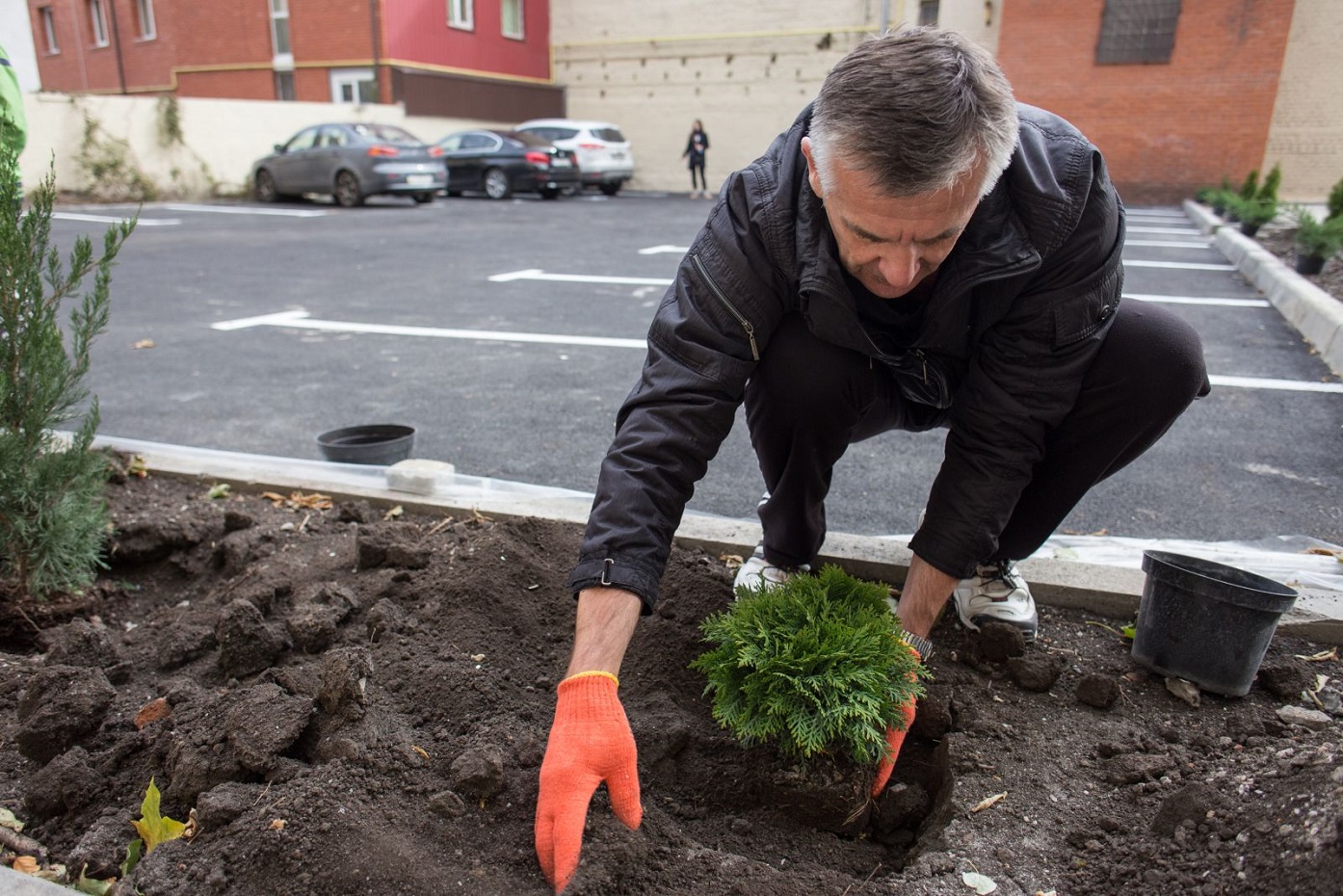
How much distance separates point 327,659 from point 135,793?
1.45 feet

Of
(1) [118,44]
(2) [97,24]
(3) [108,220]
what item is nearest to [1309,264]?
(3) [108,220]

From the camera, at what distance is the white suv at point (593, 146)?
2055cm

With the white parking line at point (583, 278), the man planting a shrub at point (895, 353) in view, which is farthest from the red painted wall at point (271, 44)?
the man planting a shrub at point (895, 353)

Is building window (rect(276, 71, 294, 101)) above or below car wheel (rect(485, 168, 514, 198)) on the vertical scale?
above

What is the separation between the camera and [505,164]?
64.1 ft

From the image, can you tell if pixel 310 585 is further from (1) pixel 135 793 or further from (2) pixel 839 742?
(2) pixel 839 742

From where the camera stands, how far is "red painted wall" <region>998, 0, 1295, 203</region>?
18.7 metres

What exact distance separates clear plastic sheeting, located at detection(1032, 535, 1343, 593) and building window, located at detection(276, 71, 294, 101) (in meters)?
26.4

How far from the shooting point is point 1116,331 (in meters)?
2.19

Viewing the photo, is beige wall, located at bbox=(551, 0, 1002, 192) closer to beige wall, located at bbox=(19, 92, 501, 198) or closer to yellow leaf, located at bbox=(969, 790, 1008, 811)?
beige wall, located at bbox=(19, 92, 501, 198)

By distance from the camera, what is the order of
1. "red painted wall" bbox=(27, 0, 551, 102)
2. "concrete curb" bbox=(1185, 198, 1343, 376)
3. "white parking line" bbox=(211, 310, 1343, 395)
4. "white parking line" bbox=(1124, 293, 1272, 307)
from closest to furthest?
"concrete curb" bbox=(1185, 198, 1343, 376) → "white parking line" bbox=(211, 310, 1343, 395) → "white parking line" bbox=(1124, 293, 1272, 307) → "red painted wall" bbox=(27, 0, 551, 102)

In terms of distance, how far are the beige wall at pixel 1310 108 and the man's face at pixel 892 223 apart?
22277 mm

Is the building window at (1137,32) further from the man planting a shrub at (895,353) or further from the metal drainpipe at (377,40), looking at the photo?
the man planting a shrub at (895,353)

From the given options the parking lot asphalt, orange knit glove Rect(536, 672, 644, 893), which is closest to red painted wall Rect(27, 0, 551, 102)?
the parking lot asphalt
